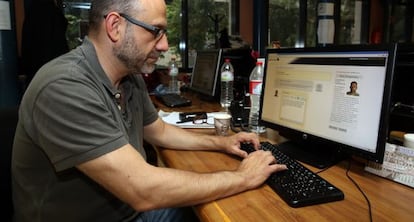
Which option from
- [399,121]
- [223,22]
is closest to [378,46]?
[399,121]

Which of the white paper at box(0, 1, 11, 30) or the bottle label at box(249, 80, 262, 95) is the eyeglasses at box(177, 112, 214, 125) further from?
the white paper at box(0, 1, 11, 30)

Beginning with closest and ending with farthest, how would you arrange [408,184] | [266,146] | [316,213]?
[316,213]
[408,184]
[266,146]

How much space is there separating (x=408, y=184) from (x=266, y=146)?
0.48 metres

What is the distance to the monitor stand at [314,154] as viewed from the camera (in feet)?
3.70

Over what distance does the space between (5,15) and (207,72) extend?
5.23 ft

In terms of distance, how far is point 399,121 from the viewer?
113 centimetres

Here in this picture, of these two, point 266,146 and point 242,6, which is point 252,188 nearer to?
point 266,146

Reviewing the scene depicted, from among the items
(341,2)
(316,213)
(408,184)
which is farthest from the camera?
(341,2)

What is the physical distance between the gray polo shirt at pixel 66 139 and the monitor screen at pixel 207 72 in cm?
136

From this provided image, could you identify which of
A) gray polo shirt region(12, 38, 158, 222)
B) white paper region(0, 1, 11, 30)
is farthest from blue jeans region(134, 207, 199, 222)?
white paper region(0, 1, 11, 30)

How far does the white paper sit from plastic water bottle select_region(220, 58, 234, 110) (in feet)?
5.58

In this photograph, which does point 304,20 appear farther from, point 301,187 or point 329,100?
point 301,187

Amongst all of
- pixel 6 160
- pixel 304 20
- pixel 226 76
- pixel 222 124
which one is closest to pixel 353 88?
pixel 222 124

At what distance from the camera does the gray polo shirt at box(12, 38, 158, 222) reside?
2.78 ft
